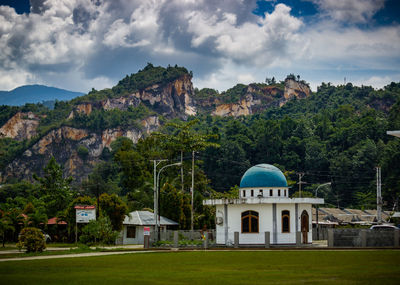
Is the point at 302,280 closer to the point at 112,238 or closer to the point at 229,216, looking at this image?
the point at 229,216

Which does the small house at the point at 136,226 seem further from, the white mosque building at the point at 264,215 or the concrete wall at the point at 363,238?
the concrete wall at the point at 363,238

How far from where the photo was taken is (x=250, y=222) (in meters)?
50.6

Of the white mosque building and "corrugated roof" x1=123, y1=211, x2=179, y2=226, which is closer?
the white mosque building

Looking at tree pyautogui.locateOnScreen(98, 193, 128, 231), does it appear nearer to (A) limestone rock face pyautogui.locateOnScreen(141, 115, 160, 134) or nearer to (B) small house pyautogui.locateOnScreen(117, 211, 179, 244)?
(B) small house pyautogui.locateOnScreen(117, 211, 179, 244)

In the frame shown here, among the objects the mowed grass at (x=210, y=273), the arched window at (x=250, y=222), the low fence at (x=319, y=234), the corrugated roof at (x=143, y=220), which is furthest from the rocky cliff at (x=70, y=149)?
the mowed grass at (x=210, y=273)

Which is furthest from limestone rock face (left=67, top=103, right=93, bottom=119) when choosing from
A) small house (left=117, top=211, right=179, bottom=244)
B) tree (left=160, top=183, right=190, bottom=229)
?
small house (left=117, top=211, right=179, bottom=244)

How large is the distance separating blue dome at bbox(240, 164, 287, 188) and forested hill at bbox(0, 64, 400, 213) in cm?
1626

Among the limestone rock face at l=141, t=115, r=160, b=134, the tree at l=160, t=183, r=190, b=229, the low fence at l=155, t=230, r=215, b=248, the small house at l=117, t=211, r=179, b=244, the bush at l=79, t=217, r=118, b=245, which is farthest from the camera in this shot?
the limestone rock face at l=141, t=115, r=160, b=134

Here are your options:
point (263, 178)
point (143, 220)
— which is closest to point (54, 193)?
point (143, 220)

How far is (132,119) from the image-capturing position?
191 meters

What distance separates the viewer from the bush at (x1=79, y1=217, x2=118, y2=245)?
52.4 meters

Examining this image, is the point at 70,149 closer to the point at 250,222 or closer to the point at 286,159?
the point at 286,159

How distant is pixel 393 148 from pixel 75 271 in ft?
310

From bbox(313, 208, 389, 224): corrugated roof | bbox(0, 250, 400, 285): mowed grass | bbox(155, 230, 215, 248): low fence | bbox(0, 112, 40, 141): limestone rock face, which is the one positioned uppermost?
bbox(0, 112, 40, 141): limestone rock face
